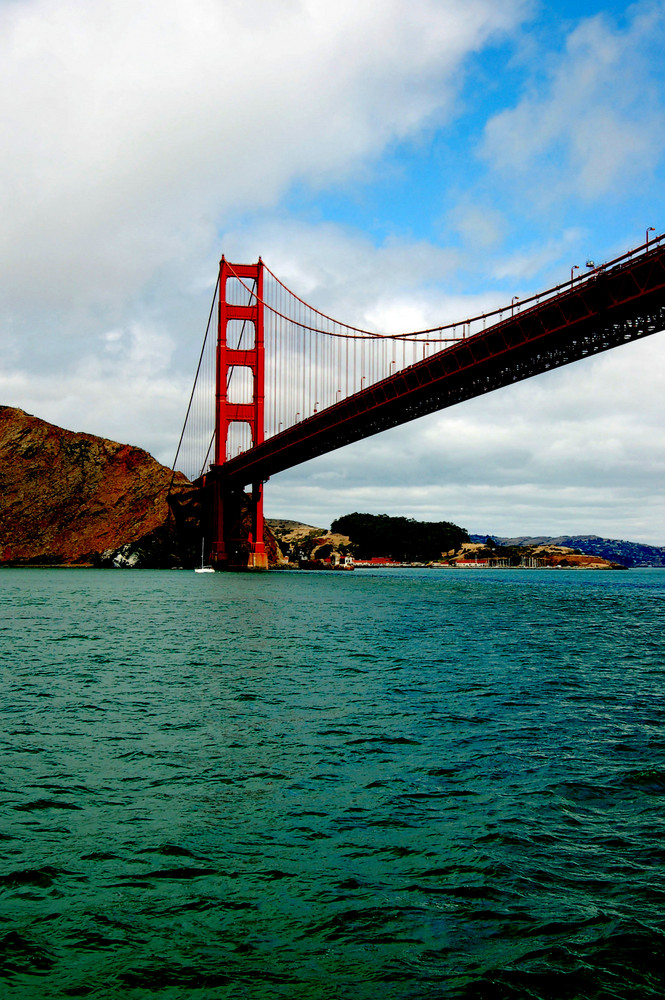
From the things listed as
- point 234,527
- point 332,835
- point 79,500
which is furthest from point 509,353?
point 79,500

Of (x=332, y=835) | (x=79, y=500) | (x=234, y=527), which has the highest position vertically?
(x=79, y=500)

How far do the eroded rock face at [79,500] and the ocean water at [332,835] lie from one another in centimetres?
8229

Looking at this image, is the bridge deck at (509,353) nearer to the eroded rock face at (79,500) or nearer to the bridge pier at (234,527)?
the bridge pier at (234,527)

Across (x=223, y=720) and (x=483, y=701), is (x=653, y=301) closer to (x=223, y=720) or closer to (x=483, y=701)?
(x=483, y=701)

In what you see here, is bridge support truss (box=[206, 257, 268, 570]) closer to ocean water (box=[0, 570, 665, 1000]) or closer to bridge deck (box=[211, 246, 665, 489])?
bridge deck (box=[211, 246, 665, 489])

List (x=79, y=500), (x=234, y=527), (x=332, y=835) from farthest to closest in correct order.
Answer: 1. (x=79, y=500)
2. (x=234, y=527)
3. (x=332, y=835)

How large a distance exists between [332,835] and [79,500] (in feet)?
321

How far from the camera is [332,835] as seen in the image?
6.16 m

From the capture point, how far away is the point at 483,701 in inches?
456

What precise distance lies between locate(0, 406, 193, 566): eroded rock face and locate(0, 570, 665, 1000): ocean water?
270 feet

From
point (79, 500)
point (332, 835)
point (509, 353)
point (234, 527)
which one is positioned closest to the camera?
point (332, 835)

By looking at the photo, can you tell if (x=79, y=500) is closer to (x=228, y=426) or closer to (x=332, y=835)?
(x=228, y=426)

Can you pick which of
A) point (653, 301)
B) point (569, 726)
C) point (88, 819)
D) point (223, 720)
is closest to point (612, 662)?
point (569, 726)

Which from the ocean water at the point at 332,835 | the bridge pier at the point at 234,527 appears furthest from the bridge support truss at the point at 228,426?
the ocean water at the point at 332,835
